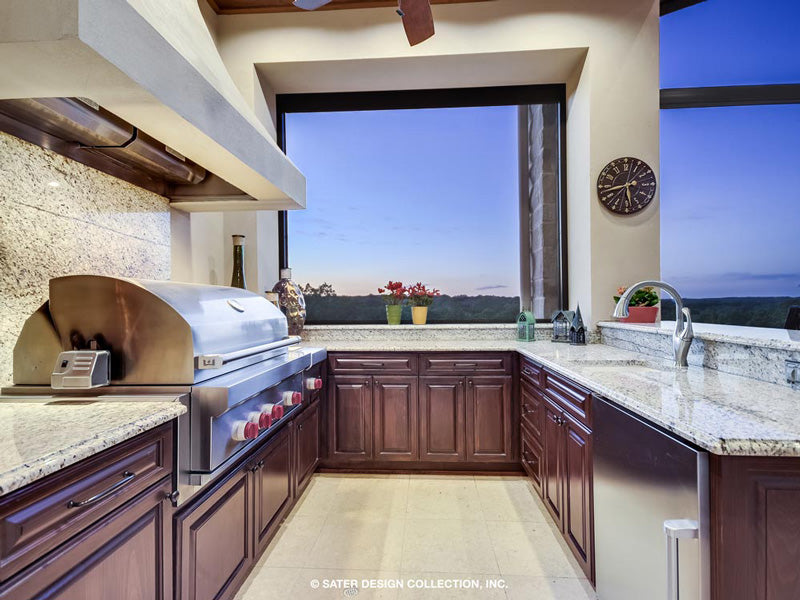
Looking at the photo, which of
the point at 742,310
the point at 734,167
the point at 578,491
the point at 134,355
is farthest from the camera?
the point at 734,167

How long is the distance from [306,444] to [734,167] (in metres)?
4.56

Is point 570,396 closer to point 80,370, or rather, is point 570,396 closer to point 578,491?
point 578,491

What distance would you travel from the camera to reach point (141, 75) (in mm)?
990

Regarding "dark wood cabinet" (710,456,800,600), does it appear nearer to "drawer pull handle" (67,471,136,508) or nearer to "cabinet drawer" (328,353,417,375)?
"drawer pull handle" (67,471,136,508)

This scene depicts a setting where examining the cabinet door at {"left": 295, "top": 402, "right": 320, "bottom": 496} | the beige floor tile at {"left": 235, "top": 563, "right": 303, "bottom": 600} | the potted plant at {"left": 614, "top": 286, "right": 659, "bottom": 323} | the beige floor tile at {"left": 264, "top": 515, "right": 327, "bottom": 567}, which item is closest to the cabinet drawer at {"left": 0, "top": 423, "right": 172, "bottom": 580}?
the beige floor tile at {"left": 235, "top": 563, "right": 303, "bottom": 600}

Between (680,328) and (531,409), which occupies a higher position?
(680,328)

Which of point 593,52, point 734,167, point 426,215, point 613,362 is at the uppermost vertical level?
point 593,52

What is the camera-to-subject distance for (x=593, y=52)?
2.99 m

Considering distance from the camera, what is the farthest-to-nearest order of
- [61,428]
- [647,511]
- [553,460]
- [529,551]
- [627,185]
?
[627,185] < [553,460] < [529,551] < [647,511] < [61,428]

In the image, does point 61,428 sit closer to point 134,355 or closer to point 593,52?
point 134,355

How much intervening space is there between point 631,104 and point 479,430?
2543 millimetres

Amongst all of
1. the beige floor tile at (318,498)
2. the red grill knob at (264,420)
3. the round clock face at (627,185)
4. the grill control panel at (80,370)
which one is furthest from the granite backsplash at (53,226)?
the round clock face at (627,185)

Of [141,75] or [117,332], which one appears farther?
[117,332]

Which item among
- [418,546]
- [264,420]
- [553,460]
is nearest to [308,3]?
[264,420]
